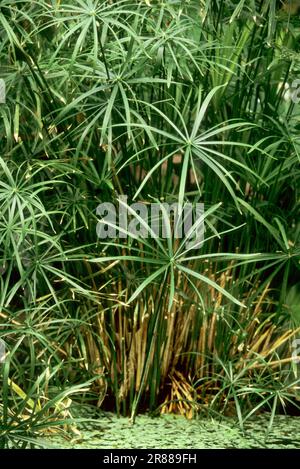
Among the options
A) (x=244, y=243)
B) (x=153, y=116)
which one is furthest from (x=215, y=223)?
(x=153, y=116)

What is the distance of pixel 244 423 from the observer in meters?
3.21

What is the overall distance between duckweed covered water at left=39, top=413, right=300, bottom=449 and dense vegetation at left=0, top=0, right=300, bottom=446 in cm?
5

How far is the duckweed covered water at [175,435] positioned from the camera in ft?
9.84

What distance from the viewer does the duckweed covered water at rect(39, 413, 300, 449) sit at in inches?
118

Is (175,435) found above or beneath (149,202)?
beneath

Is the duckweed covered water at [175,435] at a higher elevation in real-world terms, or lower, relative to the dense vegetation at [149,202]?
lower

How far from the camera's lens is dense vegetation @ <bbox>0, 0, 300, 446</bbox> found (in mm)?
3027

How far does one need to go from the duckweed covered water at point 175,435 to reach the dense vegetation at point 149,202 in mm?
50

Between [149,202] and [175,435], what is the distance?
28.5 inches

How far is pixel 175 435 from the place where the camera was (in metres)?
3.06

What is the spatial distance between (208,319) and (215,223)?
314 mm

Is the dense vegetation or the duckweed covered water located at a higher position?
the dense vegetation
